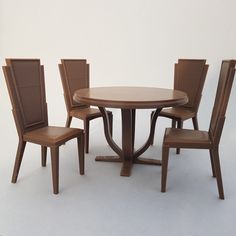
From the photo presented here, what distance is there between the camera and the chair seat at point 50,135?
2.18 meters

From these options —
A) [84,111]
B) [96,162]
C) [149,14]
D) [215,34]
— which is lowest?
[96,162]

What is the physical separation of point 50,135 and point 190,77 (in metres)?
1.86

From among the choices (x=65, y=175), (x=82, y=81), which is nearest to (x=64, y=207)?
(x=65, y=175)

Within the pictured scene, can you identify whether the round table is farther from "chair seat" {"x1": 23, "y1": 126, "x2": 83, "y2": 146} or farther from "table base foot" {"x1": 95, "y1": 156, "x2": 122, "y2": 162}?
"chair seat" {"x1": 23, "y1": 126, "x2": 83, "y2": 146}

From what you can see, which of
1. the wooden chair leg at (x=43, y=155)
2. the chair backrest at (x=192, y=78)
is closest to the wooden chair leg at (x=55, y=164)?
the wooden chair leg at (x=43, y=155)

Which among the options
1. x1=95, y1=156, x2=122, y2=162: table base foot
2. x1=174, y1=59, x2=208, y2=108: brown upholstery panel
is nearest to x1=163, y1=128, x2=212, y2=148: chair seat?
x1=95, y1=156, x2=122, y2=162: table base foot

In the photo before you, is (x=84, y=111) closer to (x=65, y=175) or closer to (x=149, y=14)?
(x=65, y=175)

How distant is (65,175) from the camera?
258 centimetres

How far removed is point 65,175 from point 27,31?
3.78m

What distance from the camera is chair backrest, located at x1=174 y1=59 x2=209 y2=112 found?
3215 millimetres

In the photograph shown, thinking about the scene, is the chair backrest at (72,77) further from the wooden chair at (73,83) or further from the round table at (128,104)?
the round table at (128,104)

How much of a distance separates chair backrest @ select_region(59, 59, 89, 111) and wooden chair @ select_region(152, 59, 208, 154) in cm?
105

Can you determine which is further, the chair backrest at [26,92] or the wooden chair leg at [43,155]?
the wooden chair leg at [43,155]

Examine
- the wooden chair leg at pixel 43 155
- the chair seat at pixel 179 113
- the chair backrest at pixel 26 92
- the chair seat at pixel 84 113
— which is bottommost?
the wooden chair leg at pixel 43 155
